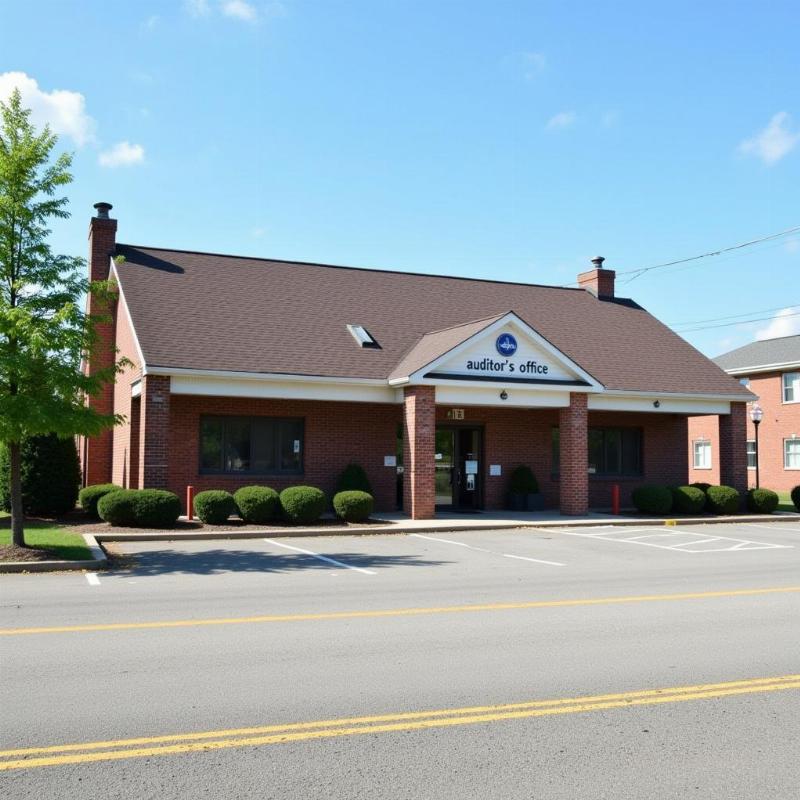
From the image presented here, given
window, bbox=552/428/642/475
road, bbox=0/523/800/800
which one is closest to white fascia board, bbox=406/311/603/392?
window, bbox=552/428/642/475

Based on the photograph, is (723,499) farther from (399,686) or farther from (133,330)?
(399,686)

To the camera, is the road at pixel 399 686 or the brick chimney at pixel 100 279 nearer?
the road at pixel 399 686

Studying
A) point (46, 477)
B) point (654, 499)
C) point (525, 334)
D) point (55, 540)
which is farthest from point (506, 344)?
point (55, 540)

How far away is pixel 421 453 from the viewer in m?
22.1

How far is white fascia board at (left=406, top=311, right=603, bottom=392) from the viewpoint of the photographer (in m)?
22.0

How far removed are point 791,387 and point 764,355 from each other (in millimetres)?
3168

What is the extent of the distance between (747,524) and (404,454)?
29.9 ft

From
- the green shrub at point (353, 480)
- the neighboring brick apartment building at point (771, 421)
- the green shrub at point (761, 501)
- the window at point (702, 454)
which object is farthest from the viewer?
the window at point (702, 454)

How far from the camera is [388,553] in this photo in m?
15.9

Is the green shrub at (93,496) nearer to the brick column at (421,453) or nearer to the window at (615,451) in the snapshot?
the brick column at (421,453)

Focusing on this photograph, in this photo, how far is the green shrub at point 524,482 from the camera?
998 inches

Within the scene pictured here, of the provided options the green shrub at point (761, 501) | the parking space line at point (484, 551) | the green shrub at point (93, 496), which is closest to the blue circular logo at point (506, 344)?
the parking space line at point (484, 551)

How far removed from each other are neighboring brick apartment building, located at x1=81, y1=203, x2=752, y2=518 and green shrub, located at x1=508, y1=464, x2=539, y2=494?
0.61 m

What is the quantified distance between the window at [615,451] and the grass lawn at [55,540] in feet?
51.6
